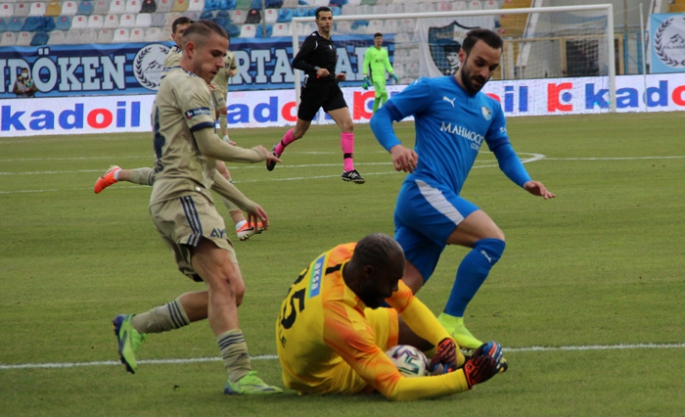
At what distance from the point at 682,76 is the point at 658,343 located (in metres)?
24.7

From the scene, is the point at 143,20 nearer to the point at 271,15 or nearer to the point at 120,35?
the point at 120,35

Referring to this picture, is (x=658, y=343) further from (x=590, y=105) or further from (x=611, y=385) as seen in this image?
(x=590, y=105)

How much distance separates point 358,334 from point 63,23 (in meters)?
37.4

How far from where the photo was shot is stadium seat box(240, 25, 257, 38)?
38.5 m

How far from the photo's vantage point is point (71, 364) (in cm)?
607

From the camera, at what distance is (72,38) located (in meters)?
39.5

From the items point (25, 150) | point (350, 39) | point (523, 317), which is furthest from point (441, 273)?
point (350, 39)

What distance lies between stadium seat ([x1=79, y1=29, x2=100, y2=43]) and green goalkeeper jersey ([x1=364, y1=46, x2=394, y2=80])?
14119 millimetres

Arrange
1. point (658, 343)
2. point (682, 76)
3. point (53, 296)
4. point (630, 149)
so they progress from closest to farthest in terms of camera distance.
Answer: point (658, 343) < point (53, 296) < point (630, 149) < point (682, 76)

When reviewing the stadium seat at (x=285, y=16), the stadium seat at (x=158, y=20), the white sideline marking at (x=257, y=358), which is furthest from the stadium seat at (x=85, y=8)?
the white sideline marking at (x=257, y=358)

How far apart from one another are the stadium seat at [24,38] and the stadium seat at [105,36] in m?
2.55

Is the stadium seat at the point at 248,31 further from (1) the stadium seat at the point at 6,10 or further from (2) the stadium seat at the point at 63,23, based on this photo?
(1) the stadium seat at the point at 6,10

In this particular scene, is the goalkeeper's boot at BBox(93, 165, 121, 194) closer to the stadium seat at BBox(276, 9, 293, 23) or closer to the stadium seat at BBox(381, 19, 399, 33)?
the stadium seat at BBox(381, 19, 399, 33)

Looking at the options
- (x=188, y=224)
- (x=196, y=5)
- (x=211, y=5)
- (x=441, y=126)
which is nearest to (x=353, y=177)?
(x=441, y=126)
